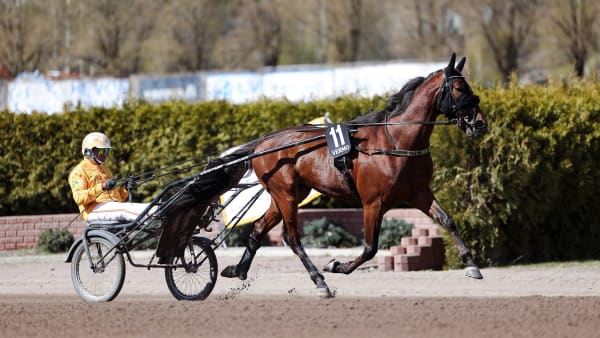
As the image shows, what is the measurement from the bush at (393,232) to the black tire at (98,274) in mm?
5855

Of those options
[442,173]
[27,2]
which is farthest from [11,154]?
[27,2]

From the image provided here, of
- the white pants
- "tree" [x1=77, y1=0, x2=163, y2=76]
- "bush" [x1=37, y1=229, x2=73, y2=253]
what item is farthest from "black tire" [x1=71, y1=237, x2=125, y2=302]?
"tree" [x1=77, y1=0, x2=163, y2=76]

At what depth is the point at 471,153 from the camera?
559 inches

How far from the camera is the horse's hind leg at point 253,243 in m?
10.9

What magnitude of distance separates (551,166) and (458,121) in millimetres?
4779

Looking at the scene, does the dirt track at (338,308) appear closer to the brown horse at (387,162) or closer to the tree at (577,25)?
the brown horse at (387,162)

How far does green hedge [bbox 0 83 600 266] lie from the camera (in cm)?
1414

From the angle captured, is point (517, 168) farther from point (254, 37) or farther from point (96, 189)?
point (254, 37)

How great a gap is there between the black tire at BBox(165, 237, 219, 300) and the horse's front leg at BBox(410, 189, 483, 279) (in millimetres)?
2207

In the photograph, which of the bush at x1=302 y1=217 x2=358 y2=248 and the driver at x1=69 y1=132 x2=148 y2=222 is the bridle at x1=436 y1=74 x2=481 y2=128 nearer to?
the driver at x1=69 y1=132 x2=148 y2=222

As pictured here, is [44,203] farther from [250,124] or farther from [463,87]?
[463,87]

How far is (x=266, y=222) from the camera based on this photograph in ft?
36.5

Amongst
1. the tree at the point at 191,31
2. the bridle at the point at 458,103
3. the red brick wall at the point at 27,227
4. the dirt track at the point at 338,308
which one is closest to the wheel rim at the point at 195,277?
the dirt track at the point at 338,308

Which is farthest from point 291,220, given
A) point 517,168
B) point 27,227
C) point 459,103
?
point 27,227
